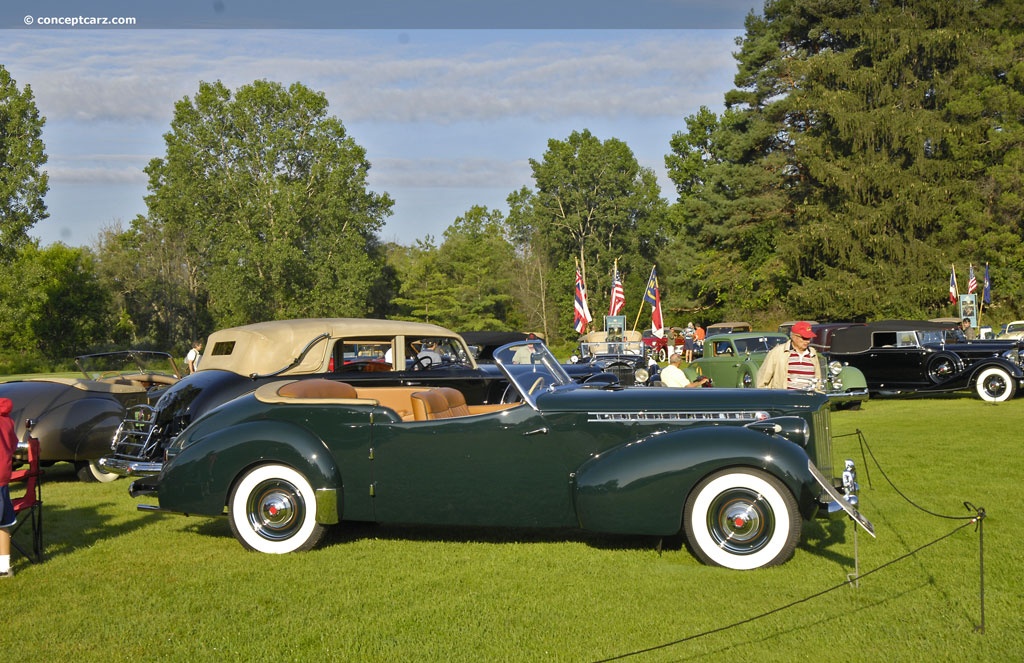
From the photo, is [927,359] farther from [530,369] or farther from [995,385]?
[530,369]

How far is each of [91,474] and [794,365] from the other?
26.3 feet

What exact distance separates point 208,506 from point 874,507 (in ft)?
17.1

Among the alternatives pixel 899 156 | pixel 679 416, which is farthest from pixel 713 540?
pixel 899 156

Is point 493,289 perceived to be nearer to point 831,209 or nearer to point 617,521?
point 831,209

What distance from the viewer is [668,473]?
19.0 feet

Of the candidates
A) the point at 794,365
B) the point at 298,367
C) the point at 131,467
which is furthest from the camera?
the point at 298,367

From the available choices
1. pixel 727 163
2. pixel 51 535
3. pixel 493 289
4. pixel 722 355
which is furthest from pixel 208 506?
pixel 493 289

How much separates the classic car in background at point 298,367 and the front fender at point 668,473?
3.66 meters

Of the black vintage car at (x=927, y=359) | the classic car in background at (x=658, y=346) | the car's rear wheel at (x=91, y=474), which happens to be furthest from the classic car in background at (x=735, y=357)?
the car's rear wheel at (x=91, y=474)

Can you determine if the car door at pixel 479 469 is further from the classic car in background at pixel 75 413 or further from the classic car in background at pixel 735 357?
the classic car in background at pixel 735 357

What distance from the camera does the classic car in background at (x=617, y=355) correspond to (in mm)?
21875

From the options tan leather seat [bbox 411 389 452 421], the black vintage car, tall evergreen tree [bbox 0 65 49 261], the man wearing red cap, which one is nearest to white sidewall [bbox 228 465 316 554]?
tan leather seat [bbox 411 389 452 421]

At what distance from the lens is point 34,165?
165 feet

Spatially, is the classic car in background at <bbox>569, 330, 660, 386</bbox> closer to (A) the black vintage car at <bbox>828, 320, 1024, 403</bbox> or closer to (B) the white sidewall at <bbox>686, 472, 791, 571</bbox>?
(A) the black vintage car at <bbox>828, 320, 1024, 403</bbox>
